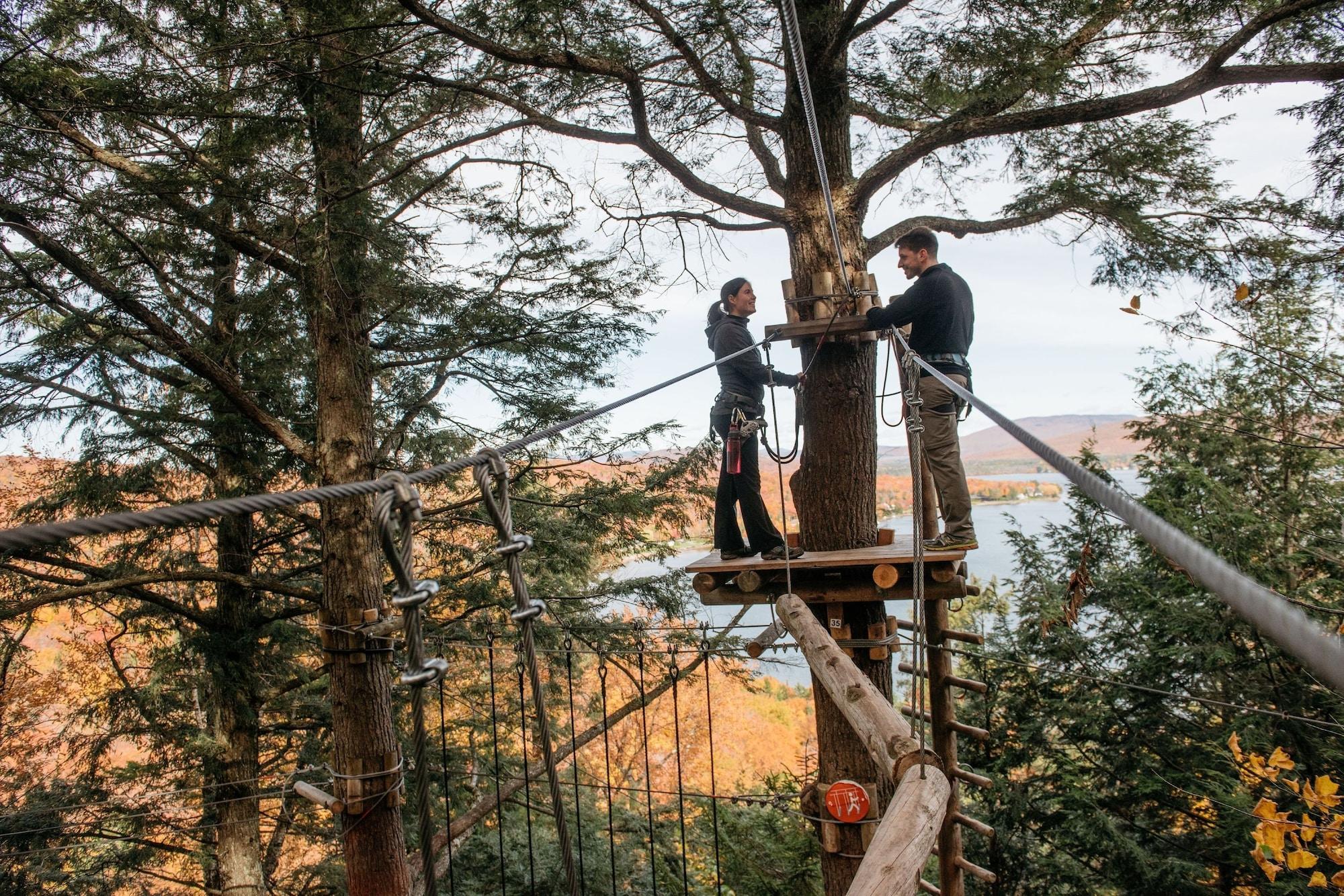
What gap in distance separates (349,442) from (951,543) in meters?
3.87

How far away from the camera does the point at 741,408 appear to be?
12.7 feet

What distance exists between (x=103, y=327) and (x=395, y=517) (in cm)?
526

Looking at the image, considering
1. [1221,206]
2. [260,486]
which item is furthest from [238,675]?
[1221,206]

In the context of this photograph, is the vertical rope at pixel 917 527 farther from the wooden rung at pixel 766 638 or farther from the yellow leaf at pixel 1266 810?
the yellow leaf at pixel 1266 810

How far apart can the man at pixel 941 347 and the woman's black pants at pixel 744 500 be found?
2.51 ft

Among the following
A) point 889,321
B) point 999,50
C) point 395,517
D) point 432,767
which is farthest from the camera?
point 432,767

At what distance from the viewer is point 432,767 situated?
7.91 meters

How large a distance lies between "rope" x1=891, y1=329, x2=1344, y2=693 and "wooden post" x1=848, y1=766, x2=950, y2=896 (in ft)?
2.85

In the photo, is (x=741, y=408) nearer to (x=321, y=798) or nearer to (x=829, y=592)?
(x=829, y=592)

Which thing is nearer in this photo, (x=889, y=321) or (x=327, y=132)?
(x=889, y=321)

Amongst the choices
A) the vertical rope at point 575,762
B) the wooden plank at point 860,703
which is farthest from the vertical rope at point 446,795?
the wooden plank at point 860,703

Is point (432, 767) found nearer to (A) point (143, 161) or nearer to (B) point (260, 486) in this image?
(B) point (260, 486)

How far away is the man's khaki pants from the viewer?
354 cm

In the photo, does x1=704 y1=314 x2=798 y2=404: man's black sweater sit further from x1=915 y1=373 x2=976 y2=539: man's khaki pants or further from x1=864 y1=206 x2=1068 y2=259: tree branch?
x1=864 y1=206 x2=1068 y2=259: tree branch
